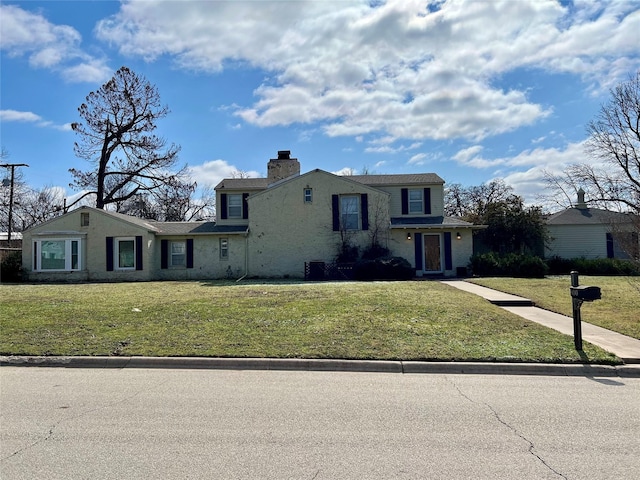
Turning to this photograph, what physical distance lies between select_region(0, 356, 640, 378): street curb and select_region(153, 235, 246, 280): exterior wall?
16511mm

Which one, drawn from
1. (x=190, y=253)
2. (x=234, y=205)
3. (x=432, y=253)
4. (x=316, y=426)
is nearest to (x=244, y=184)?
(x=234, y=205)

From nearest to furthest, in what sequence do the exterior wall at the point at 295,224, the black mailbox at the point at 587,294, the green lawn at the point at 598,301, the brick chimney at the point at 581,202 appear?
the black mailbox at the point at 587,294, the green lawn at the point at 598,301, the exterior wall at the point at 295,224, the brick chimney at the point at 581,202

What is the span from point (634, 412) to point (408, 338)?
151 inches

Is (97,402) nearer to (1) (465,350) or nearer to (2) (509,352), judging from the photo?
(1) (465,350)

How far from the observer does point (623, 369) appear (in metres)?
6.88

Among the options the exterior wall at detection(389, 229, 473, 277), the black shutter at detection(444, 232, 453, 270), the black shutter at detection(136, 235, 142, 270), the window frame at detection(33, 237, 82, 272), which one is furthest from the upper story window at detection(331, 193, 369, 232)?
the window frame at detection(33, 237, 82, 272)

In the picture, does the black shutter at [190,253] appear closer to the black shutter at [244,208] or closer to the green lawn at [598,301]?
the black shutter at [244,208]

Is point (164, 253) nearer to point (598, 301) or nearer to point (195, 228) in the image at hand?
point (195, 228)

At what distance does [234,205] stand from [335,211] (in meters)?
6.76

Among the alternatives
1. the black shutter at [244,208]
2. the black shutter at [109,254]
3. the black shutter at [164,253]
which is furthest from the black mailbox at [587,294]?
the black shutter at [109,254]

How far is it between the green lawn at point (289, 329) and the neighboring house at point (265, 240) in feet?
34.3

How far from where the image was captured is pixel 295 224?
78.5 ft

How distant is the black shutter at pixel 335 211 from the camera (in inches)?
933

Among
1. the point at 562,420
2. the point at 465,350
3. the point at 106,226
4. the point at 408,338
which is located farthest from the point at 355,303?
the point at 106,226
